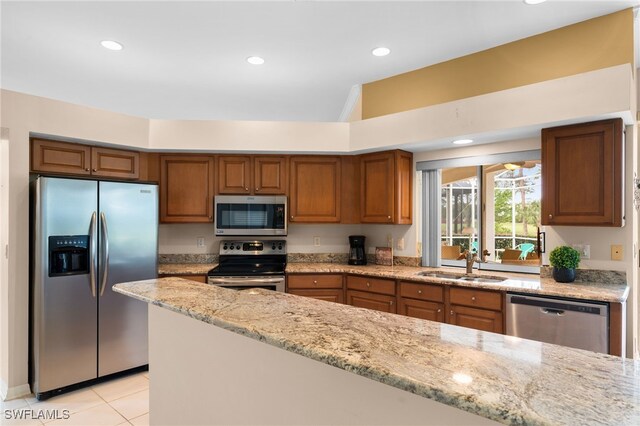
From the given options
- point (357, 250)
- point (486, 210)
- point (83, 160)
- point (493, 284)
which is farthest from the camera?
point (357, 250)

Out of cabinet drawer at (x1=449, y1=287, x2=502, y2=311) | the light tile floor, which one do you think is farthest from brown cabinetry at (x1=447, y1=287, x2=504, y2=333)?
the light tile floor

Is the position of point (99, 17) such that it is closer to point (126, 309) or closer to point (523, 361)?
point (126, 309)

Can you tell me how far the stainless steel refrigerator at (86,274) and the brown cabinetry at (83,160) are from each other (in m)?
0.27

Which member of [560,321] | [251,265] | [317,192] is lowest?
[560,321]

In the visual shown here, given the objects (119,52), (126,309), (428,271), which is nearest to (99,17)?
(119,52)

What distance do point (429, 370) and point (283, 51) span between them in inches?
119

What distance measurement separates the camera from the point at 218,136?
3775 mm

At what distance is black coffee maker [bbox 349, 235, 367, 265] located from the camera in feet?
13.3

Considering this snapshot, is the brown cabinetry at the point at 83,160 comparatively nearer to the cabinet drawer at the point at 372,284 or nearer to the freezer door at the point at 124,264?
the freezer door at the point at 124,264

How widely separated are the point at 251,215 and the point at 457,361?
10.8 feet

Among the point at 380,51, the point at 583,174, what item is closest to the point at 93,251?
the point at 380,51

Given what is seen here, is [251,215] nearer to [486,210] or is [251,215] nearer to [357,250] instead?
[357,250]

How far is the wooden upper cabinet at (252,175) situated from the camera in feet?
12.9

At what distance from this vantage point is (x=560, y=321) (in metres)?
2.51
